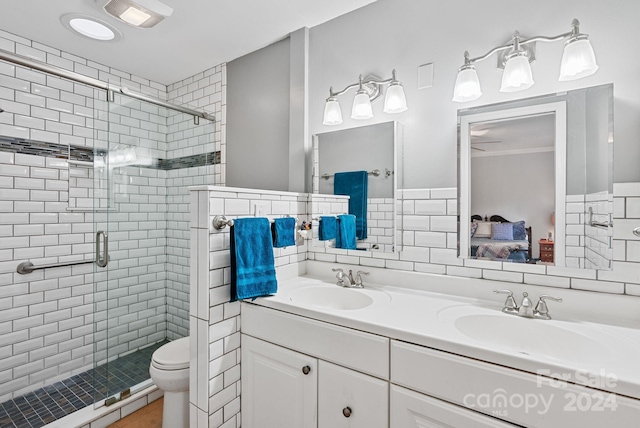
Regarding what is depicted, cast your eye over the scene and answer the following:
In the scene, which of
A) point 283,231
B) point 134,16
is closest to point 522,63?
point 283,231

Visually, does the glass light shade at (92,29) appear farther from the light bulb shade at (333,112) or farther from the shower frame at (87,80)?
the light bulb shade at (333,112)

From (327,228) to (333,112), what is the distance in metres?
0.75

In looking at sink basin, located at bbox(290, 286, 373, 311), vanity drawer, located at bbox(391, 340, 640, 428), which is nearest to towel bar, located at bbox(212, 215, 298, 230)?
sink basin, located at bbox(290, 286, 373, 311)

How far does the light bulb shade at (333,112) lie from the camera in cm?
198

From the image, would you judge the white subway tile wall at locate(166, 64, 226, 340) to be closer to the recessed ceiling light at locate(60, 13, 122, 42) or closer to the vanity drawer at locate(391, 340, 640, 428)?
the recessed ceiling light at locate(60, 13, 122, 42)

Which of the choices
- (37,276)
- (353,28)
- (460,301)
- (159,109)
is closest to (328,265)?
(460,301)

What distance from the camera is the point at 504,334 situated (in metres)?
1.32

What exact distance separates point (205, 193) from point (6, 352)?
2.03 meters

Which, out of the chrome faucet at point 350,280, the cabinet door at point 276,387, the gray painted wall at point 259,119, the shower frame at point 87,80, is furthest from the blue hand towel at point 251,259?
the shower frame at point 87,80

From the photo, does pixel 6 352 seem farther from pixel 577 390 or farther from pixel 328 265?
pixel 577 390

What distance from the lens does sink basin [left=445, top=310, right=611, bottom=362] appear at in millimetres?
1158

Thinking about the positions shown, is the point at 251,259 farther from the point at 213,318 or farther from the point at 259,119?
the point at 259,119

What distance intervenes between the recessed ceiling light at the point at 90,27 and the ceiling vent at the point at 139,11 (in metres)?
0.26

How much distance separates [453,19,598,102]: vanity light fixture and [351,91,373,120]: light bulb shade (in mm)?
487
